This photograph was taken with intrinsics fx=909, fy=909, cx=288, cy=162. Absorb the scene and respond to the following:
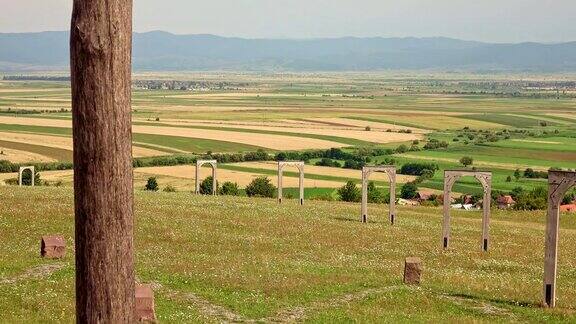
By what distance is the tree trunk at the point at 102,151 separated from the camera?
6.67 m

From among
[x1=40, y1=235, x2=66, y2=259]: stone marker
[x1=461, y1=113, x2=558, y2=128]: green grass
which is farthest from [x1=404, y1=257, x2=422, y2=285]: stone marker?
[x1=461, y1=113, x2=558, y2=128]: green grass

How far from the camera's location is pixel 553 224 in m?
23.0

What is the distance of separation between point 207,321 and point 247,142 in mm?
101954

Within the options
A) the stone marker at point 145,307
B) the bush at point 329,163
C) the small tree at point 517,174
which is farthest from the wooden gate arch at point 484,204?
the bush at point 329,163

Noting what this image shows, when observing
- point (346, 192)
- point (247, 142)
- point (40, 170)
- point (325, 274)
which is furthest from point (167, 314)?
point (247, 142)

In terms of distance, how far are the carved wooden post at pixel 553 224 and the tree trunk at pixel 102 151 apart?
17691 mm

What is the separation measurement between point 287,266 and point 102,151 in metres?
20.6

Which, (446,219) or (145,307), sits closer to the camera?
(145,307)

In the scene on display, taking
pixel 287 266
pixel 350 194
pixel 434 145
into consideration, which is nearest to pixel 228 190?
pixel 350 194

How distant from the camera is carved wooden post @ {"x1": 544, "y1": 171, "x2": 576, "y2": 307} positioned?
22.7 metres

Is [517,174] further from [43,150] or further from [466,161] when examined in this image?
[43,150]

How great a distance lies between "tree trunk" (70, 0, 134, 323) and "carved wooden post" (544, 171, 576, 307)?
17.7 metres

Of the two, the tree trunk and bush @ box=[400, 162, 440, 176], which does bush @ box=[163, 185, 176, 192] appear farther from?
the tree trunk

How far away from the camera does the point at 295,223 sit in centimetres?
3912
